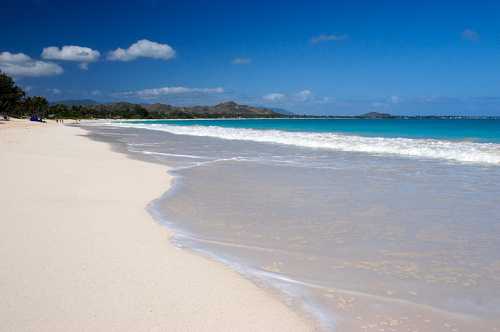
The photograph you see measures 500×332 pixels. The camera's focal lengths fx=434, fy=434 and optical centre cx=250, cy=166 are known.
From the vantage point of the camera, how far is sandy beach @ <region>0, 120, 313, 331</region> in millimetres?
3257

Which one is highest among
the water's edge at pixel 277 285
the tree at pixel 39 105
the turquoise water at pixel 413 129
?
the tree at pixel 39 105

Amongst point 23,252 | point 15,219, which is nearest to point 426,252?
point 23,252

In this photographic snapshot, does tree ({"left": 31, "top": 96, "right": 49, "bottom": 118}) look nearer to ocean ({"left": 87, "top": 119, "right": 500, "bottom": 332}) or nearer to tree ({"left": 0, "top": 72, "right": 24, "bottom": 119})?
tree ({"left": 0, "top": 72, "right": 24, "bottom": 119})

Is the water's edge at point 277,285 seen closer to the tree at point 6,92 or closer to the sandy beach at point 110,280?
the sandy beach at point 110,280

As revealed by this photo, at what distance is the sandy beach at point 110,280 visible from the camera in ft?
10.7

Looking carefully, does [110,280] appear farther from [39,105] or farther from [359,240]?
[39,105]

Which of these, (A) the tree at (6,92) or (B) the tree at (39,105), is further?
(B) the tree at (39,105)

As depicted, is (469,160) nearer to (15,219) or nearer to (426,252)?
(426,252)

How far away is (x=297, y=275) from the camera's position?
4.40 m

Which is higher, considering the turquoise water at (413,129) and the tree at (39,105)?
the tree at (39,105)

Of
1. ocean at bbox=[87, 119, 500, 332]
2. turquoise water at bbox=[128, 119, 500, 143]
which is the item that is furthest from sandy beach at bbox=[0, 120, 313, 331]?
turquoise water at bbox=[128, 119, 500, 143]

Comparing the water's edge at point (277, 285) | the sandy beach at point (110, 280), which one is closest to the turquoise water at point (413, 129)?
the water's edge at point (277, 285)

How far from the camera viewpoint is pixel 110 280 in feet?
13.1

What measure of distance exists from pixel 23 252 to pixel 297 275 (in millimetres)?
2936
